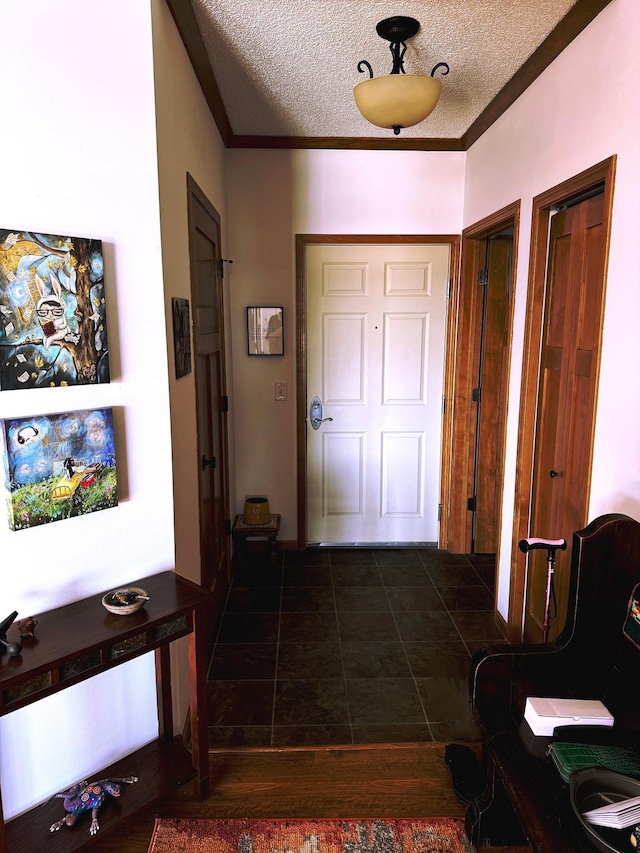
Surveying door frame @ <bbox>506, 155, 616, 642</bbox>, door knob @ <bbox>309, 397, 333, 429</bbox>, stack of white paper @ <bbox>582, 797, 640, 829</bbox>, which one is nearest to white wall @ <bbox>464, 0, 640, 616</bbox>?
door frame @ <bbox>506, 155, 616, 642</bbox>

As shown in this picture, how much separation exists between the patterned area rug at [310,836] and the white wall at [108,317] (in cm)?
32

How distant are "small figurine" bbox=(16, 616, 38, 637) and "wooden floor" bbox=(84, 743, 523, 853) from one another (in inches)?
27.8

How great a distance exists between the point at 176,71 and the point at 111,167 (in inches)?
25.2

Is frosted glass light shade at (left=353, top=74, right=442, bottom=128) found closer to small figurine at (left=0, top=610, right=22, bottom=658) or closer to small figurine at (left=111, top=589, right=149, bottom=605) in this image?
small figurine at (left=111, top=589, right=149, bottom=605)

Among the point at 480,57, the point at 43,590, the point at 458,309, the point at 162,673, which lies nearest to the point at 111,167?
the point at 43,590

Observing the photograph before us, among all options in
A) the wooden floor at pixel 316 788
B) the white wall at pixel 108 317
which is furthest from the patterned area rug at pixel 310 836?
the white wall at pixel 108 317

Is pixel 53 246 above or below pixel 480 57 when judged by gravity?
below

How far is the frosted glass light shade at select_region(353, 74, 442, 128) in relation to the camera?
7.52 feet

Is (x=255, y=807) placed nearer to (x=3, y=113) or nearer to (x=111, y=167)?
(x=111, y=167)

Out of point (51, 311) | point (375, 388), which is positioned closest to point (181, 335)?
point (51, 311)

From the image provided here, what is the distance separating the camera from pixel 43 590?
1.63 m

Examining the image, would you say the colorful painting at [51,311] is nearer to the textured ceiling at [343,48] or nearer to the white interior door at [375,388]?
the textured ceiling at [343,48]

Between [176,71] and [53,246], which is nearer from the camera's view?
[53,246]

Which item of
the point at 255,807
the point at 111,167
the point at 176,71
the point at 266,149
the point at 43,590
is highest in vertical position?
the point at 266,149
